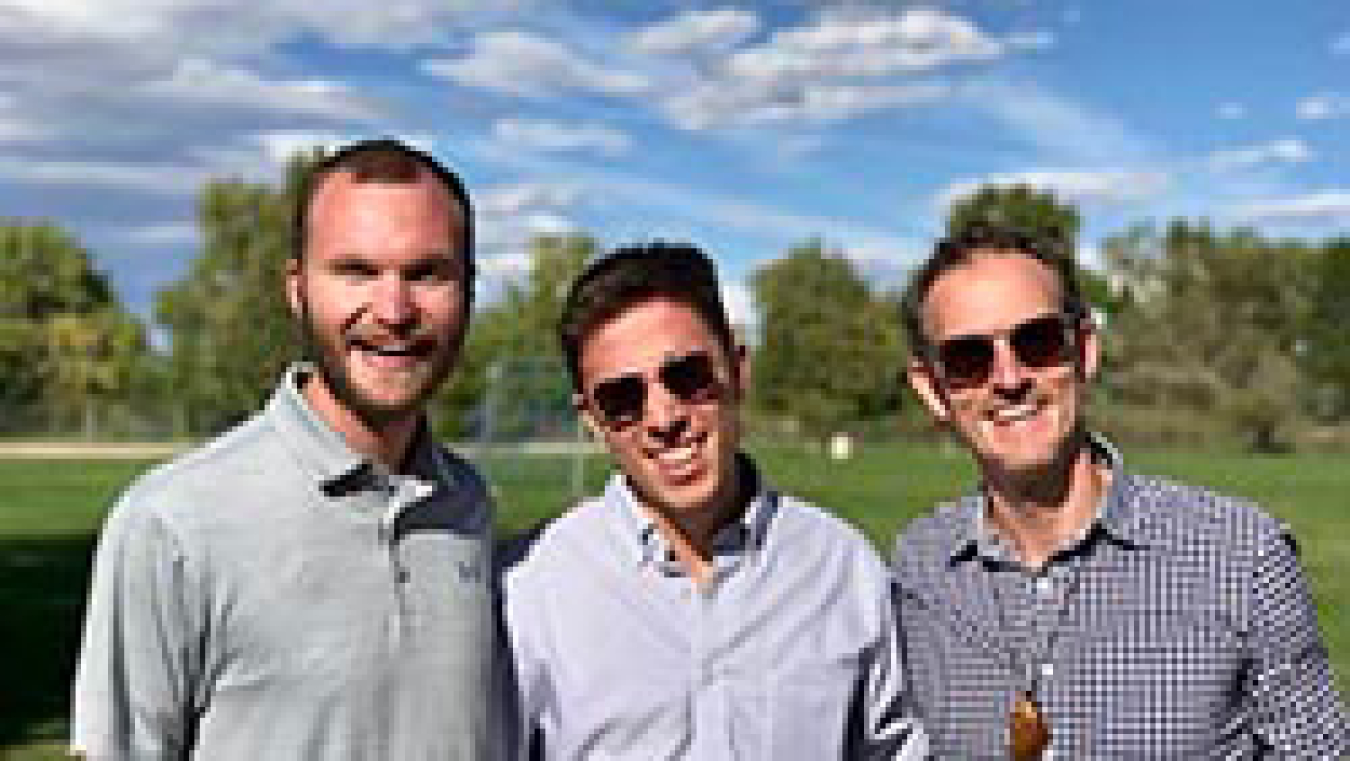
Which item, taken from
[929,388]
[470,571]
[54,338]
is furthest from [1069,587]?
[54,338]

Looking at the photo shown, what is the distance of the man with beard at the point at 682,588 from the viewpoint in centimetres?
307

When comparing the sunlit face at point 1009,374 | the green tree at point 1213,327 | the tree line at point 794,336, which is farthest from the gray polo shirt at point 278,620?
the green tree at point 1213,327

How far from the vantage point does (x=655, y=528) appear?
3203 mm

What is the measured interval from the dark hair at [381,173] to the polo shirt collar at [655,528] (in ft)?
1.67

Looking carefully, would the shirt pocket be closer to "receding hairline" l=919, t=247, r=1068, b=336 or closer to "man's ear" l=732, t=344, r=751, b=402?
"man's ear" l=732, t=344, r=751, b=402

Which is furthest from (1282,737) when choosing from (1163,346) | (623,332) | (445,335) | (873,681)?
(1163,346)

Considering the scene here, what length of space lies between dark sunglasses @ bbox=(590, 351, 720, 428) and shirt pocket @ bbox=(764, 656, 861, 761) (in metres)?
0.54

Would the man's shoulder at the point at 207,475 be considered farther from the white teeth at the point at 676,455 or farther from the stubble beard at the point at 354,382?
the white teeth at the point at 676,455

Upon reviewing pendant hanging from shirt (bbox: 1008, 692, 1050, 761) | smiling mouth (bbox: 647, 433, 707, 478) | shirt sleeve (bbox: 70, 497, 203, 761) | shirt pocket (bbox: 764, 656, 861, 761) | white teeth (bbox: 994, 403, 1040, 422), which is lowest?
pendant hanging from shirt (bbox: 1008, 692, 1050, 761)

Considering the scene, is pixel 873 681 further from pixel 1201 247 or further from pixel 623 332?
pixel 1201 247

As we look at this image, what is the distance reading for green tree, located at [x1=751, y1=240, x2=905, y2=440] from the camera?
241 feet

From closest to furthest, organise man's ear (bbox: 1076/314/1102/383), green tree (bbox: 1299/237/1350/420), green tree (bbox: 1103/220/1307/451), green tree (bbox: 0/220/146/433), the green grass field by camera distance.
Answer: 1. man's ear (bbox: 1076/314/1102/383)
2. the green grass field
3. green tree (bbox: 1103/220/1307/451)
4. green tree (bbox: 1299/237/1350/420)
5. green tree (bbox: 0/220/146/433)

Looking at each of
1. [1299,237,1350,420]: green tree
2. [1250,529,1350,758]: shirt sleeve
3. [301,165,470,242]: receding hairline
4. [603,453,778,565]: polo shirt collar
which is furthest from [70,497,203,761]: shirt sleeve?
[1299,237,1350,420]: green tree

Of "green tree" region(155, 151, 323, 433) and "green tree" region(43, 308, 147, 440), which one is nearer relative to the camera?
"green tree" region(155, 151, 323, 433)
